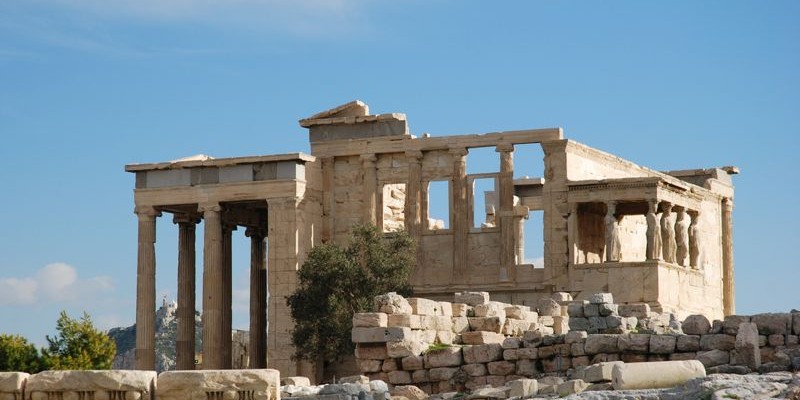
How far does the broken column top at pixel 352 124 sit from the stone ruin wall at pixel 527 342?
14181 millimetres

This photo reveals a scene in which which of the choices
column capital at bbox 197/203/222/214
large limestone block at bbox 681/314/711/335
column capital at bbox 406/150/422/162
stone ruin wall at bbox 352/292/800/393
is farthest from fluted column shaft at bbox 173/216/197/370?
large limestone block at bbox 681/314/711/335

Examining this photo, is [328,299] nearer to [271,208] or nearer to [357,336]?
[271,208]

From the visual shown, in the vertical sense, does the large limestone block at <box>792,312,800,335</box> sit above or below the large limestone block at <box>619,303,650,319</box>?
below

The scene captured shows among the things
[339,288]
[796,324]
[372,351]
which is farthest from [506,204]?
[796,324]

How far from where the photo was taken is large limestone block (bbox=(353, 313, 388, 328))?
27969 millimetres

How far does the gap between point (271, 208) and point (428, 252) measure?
12.5 feet

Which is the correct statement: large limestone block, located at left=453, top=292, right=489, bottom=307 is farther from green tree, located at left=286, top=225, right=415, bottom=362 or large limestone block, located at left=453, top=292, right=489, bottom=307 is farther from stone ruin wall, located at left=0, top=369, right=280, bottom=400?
stone ruin wall, located at left=0, top=369, right=280, bottom=400

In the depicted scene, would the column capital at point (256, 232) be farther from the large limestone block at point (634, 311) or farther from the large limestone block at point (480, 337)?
the large limestone block at point (480, 337)

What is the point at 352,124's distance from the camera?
4569 centimetres

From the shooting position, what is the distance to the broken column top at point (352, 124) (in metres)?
45.3

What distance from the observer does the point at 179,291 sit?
47.0 m

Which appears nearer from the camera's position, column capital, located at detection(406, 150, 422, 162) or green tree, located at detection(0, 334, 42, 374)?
green tree, located at detection(0, 334, 42, 374)

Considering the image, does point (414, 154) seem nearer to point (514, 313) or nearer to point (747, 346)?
point (514, 313)

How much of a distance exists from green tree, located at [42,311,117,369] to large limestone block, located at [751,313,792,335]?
1964 cm
